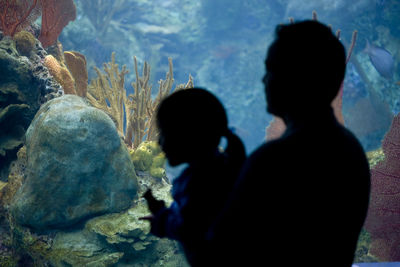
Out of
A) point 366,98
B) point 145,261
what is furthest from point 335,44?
point 366,98

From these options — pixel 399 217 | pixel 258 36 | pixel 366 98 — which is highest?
pixel 258 36

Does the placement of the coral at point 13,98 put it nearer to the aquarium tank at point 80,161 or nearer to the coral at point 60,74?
the aquarium tank at point 80,161

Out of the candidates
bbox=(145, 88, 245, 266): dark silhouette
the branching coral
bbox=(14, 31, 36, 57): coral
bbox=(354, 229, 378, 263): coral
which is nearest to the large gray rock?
the branching coral

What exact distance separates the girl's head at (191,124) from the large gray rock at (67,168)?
2.16 meters

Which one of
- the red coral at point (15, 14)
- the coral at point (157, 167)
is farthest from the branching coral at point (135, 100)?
the red coral at point (15, 14)

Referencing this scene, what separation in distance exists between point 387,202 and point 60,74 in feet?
16.8

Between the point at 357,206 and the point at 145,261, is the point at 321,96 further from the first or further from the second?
the point at 145,261

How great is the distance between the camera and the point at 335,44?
0.88m

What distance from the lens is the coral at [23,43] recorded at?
396 cm

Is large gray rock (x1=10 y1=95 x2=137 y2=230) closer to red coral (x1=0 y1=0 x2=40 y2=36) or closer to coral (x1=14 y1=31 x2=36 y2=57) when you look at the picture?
coral (x1=14 y1=31 x2=36 y2=57)

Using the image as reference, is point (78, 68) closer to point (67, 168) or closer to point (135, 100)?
point (135, 100)

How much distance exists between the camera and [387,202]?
344cm

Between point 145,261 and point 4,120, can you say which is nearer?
point 145,261

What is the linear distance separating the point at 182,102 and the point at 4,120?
3668 mm
